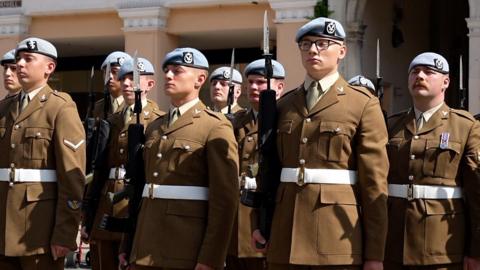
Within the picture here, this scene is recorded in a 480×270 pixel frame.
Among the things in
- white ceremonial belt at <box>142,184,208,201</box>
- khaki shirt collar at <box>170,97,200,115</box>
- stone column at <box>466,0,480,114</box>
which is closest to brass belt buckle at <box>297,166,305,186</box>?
white ceremonial belt at <box>142,184,208,201</box>

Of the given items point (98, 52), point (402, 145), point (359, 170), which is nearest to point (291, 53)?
point (98, 52)

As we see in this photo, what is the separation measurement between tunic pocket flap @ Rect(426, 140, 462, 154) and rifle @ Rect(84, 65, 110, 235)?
7.85 ft

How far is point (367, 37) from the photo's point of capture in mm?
16781

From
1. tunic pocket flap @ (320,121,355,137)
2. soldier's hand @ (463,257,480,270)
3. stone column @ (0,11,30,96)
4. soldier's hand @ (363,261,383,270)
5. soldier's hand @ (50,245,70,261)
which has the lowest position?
soldier's hand @ (463,257,480,270)

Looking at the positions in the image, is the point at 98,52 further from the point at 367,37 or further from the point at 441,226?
the point at 441,226

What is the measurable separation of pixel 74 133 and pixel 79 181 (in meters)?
0.29

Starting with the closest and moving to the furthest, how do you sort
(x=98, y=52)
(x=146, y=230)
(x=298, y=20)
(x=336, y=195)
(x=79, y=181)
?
(x=336, y=195) → (x=146, y=230) → (x=79, y=181) → (x=298, y=20) → (x=98, y=52)

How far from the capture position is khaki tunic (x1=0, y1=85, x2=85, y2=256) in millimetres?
5660

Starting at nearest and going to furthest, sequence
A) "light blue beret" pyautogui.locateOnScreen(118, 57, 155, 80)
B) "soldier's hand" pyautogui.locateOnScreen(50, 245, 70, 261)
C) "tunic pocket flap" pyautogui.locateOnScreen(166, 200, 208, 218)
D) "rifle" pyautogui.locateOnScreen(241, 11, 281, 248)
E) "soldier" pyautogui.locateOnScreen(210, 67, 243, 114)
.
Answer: "rifle" pyautogui.locateOnScreen(241, 11, 281, 248) → "tunic pocket flap" pyautogui.locateOnScreen(166, 200, 208, 218) → "soldier's hand" pyautogui.locateOnScreen(50, 245, 70, 261) → "light blue beret" pyautogui.locateOnScreen(118, 57, 155, 80) → "soldier" pyautogui.locateOnScreen(210, 67, 243, 114)

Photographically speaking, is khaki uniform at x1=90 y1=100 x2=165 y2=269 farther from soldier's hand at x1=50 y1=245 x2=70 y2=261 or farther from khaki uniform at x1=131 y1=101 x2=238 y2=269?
khaki uniform at x1=131 y1=101 x2=238 y2=269

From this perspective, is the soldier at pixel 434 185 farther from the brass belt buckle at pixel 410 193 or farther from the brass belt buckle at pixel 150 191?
the brass belt buckle at pixel 150 191

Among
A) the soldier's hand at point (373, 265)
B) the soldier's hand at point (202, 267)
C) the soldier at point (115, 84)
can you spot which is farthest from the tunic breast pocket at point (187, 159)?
the soldier at point (115, 84)

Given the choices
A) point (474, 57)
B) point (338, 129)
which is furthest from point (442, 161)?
point (474, 57)

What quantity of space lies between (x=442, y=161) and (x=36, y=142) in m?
2.33
